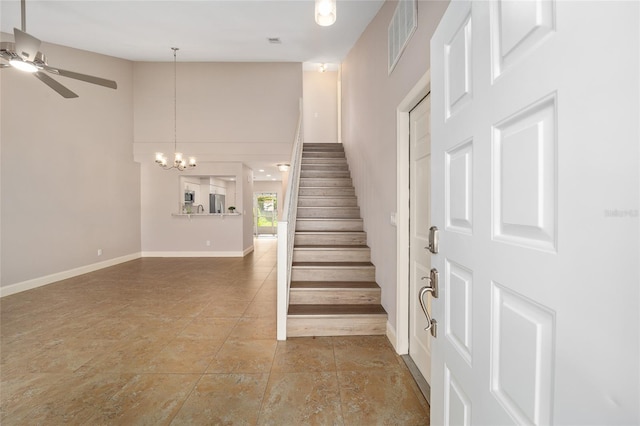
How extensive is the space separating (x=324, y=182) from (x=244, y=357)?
10.9 feet

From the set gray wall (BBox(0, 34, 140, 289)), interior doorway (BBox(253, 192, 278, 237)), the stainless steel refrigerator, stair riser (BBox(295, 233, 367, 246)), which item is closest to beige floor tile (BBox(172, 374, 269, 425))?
stair riser (BBox(295, 233, 367, 246))

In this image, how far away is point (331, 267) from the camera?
3.37m

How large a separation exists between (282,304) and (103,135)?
5.95m

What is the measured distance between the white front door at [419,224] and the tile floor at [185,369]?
0.24 metres

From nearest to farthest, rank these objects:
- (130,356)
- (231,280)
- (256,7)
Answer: (130,356) → (256,7) → (231,280)

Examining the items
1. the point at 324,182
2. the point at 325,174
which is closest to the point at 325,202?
the point at 324,182

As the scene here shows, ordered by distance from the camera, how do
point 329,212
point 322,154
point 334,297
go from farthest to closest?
point 322,154, point 329,212, point 334,297

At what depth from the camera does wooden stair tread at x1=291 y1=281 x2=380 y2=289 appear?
10.2ft

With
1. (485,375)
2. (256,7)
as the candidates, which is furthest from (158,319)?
(256,7)

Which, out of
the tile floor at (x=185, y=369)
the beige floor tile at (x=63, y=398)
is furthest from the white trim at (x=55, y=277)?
the beige floor tile at (x=63, y=398)

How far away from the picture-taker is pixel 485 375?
2.48 feet

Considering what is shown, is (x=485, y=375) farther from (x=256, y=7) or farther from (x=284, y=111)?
(x=284, y=111)

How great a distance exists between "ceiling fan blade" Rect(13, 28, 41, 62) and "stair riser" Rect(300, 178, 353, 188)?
3.53 m

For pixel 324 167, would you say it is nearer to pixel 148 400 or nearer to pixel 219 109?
pixel 219 109
